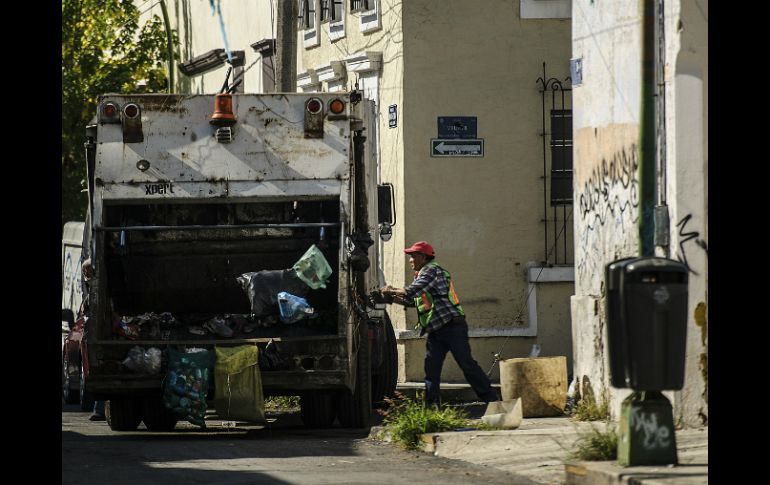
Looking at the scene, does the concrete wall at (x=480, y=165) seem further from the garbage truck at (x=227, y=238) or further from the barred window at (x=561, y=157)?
the garbage truck at (x=227, y=238)

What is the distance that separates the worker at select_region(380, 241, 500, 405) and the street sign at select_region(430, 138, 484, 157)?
4122 mm

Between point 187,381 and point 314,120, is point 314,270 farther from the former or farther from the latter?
point 187,381

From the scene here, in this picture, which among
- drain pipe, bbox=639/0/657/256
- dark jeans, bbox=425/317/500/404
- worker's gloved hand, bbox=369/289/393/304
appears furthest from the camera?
worker's gloved hand, bbox=369/289/393/304

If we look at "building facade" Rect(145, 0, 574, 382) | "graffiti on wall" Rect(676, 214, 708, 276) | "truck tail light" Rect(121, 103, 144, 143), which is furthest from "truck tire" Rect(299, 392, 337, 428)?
"building facade" Rect(145, 0, 574, 382)

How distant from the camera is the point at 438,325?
13.5 m

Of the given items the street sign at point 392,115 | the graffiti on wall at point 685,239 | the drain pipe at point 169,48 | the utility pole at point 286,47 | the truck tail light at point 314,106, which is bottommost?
the graffiti on wall at point 685,239

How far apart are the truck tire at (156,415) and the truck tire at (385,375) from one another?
218cm

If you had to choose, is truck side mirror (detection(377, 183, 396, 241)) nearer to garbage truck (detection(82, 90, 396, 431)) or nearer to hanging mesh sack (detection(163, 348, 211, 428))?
garbage truck (detection(82, 90, 396, 431))

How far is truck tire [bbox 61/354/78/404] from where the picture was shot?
17.4 meters

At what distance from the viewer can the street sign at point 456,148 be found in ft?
57.7

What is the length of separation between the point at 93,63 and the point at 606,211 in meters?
16.8

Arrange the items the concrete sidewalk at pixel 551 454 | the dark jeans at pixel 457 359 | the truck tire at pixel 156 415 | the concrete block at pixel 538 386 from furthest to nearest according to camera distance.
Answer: the truck tire at pixel 156 415 → the dark jeans at pixel 457 359 → the concrete block at pixel 538 386 → the concrete sidewalk at pixel 551 454

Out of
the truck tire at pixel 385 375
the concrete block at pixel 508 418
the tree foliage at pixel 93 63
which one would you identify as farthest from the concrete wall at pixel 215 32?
the concrete block at pixel 508 418
